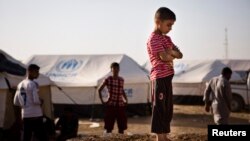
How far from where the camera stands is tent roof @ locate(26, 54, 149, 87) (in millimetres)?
17312

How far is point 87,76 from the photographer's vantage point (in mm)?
17594

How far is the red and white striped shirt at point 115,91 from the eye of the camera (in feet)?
29.7

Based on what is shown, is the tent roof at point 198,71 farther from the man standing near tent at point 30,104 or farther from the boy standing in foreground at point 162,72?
the boy standing in foreground at point 162,72

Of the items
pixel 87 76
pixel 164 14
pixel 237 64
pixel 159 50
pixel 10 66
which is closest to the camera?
pixel 164 14

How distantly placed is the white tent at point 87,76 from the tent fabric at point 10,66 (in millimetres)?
5744

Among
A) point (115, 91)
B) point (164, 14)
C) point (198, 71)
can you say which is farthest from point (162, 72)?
point (198, 71)

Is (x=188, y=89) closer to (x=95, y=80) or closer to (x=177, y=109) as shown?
(x=177, y=109)

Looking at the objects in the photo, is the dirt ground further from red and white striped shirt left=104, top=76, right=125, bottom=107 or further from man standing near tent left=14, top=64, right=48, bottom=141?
man standing near tent left=14, top=64, right=48, bottom=141

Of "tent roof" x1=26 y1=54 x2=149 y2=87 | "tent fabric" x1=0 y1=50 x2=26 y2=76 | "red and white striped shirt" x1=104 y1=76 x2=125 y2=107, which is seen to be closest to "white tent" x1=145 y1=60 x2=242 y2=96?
"tent roof" x1=26 y1=54 x2=149 y2=87

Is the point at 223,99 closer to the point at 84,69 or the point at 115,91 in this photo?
the point at 115,91

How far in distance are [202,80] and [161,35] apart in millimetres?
15631

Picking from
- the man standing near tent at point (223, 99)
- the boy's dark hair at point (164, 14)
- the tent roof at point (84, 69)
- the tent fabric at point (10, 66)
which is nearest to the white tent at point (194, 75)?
the tent roof at point (84, 69)

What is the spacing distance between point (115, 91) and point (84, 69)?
9.09 meters

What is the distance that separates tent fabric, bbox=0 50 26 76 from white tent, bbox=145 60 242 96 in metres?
10.9
